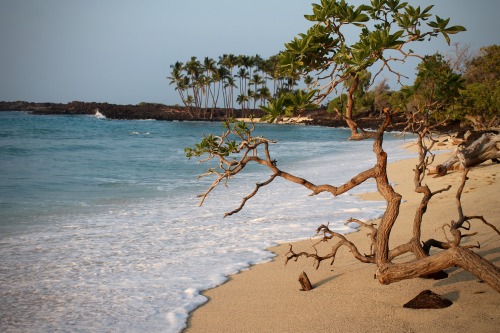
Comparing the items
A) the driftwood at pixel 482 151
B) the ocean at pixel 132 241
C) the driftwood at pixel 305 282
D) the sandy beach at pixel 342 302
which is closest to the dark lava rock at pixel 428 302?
the sandy beach at pixel 342 302

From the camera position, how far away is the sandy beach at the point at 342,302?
12.5 feet

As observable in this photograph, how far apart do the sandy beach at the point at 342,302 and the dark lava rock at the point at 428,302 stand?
5 cm

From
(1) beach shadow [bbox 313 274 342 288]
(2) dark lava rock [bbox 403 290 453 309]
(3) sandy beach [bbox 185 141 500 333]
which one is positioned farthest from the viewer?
(1) beach shadow [bbox 313 274 342 288]

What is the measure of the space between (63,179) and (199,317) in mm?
13222

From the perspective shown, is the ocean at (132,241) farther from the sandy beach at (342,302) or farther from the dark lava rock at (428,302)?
the dark lava rock at (428,302)

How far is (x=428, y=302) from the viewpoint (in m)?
4.00

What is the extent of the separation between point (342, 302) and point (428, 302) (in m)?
0.74

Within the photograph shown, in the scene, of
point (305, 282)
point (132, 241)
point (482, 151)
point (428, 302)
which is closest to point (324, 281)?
point (305, 282)

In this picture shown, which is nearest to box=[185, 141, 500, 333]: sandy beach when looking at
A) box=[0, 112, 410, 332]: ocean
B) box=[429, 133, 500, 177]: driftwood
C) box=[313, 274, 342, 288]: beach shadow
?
box=[313, 274, 342, 288]: beach shadow

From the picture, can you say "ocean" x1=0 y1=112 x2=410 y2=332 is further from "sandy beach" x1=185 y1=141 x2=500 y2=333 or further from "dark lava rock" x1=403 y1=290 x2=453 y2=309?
"dark lava rock" x1=403 y1=290 x2=453 y2=309

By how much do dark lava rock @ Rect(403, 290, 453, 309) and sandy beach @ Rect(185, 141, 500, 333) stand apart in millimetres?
47

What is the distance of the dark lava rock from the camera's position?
3.98m

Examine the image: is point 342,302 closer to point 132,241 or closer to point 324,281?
point 324,281

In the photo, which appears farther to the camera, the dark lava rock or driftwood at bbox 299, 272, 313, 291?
driftwood at bbox 299, 272, 313, 291
